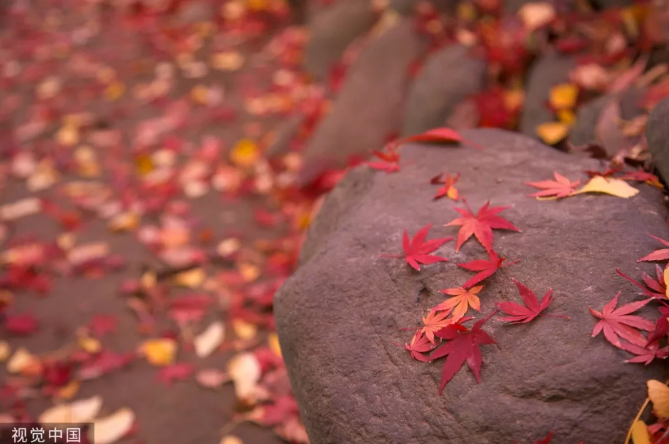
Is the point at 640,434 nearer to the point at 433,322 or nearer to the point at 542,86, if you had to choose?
the point at 433,322

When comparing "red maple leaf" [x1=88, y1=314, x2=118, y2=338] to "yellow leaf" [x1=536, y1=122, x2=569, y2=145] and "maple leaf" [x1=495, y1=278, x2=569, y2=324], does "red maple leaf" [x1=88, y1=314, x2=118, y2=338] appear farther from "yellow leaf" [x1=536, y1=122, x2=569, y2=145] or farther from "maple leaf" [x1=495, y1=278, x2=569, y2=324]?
"yellow leaf" [x1=536, y1=122, x2=569, y2=145]

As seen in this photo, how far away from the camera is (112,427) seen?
7.54 ft

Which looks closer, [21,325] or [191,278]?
[21,325]

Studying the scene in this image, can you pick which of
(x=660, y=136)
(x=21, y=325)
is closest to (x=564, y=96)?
(x=660, y=136)

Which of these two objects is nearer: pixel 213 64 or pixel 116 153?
pixel 116 153

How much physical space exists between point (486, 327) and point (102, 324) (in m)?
2.08

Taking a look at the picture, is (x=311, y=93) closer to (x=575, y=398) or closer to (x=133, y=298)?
(x=133, y=298)

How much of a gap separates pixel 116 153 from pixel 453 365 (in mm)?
3303

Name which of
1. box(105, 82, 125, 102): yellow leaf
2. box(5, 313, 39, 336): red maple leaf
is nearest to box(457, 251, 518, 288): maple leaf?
box(5, 313, 39, 336): red maple leaf

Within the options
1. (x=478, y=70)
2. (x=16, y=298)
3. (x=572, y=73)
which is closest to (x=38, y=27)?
(x=16, y=298)

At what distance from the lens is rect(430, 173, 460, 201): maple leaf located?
176 cm

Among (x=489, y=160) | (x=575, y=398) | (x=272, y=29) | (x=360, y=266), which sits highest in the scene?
(x=272, y=29)

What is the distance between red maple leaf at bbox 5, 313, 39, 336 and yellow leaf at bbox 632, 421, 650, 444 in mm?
2702

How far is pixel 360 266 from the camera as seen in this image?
1.64m
